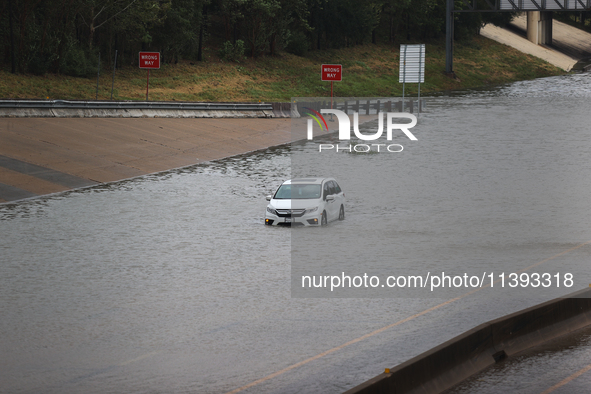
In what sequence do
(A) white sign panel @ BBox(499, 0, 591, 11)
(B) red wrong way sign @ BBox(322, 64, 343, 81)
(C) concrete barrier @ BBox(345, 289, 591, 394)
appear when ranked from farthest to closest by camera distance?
1. (A) white sign panel @ BBox(499, 0, 591, 11)
2. (B) red wrong way sign @ BBox(322, 64, 343, 81)
3. (C) concrete barrier @ BBox(345, 289, 591, 394)

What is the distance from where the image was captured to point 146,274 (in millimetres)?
17641

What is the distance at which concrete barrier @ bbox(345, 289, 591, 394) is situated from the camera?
8914 millimetres

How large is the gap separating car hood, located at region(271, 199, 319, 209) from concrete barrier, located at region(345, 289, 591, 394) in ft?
39.9

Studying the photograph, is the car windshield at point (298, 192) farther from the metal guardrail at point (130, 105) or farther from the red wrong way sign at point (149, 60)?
the red wrong way sign at point (149, 60)

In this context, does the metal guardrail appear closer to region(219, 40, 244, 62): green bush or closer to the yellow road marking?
region(219, 40, 244, 62): green bush

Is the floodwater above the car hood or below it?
below

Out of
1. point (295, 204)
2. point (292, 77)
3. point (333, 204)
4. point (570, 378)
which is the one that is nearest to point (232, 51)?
point (292, 77)

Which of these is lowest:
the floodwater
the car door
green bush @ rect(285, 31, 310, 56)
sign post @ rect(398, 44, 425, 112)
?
the floodwater

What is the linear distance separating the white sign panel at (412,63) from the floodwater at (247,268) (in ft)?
92.6

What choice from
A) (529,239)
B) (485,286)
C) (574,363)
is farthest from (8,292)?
(529,239)

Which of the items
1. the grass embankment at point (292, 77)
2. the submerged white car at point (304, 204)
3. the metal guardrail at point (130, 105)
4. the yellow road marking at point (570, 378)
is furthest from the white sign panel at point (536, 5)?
the yellow road marking at point (570, 378)

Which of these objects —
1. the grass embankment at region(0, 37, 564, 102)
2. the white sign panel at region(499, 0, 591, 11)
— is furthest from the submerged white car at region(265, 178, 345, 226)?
the white sign panel at region(499, 0, 591, 11)

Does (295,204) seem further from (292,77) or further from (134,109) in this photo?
(292,77)

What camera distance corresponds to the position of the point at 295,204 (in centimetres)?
2375
